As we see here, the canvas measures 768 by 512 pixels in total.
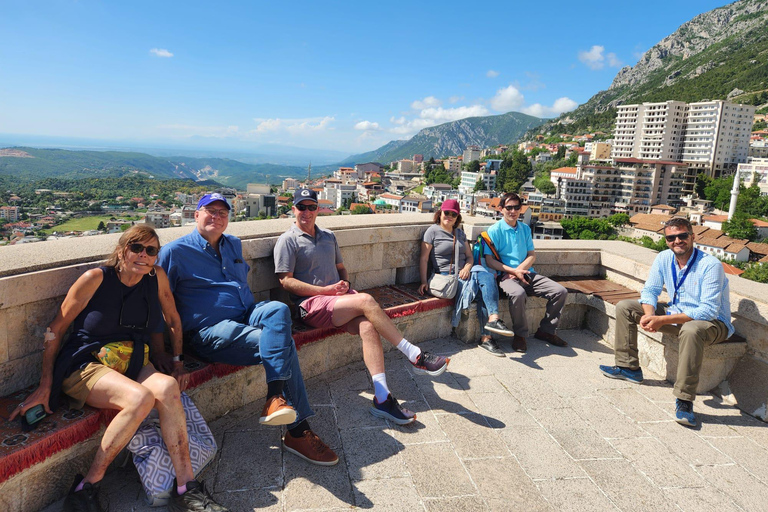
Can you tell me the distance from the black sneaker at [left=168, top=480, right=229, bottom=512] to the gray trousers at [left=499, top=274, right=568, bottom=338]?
9.42 ft

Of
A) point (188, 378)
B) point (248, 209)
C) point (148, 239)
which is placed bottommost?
point (248, 209)

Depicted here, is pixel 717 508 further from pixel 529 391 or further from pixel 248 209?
pixel 248 209

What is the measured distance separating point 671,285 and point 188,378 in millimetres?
3396

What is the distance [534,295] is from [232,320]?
2.83 metres

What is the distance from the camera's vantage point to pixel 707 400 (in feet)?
11.1

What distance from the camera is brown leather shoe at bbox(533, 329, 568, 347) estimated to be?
4.23 meters

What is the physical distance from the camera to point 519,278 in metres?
4.24

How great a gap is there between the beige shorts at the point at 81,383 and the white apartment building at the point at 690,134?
327ft

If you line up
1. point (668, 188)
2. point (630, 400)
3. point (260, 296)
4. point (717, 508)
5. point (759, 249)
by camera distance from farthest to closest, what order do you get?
point (668, 188), point (759, 249), point (260, 296), point (630, 400), point (717, 508)

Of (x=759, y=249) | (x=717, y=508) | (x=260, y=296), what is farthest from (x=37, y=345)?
(x=759, y=249)

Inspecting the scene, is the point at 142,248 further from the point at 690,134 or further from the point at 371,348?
the point at 690,134

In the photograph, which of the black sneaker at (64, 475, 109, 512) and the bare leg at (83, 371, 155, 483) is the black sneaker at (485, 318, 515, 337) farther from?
the black sneaker at (64, 475, 109, 512)

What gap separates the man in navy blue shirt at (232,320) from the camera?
2414mm

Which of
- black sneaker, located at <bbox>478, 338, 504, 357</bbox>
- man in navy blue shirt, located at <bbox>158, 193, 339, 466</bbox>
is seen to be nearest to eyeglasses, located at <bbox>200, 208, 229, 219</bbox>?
man in navy blue shirt, located at <bbox>158, 193, 339, 466</bbox>
